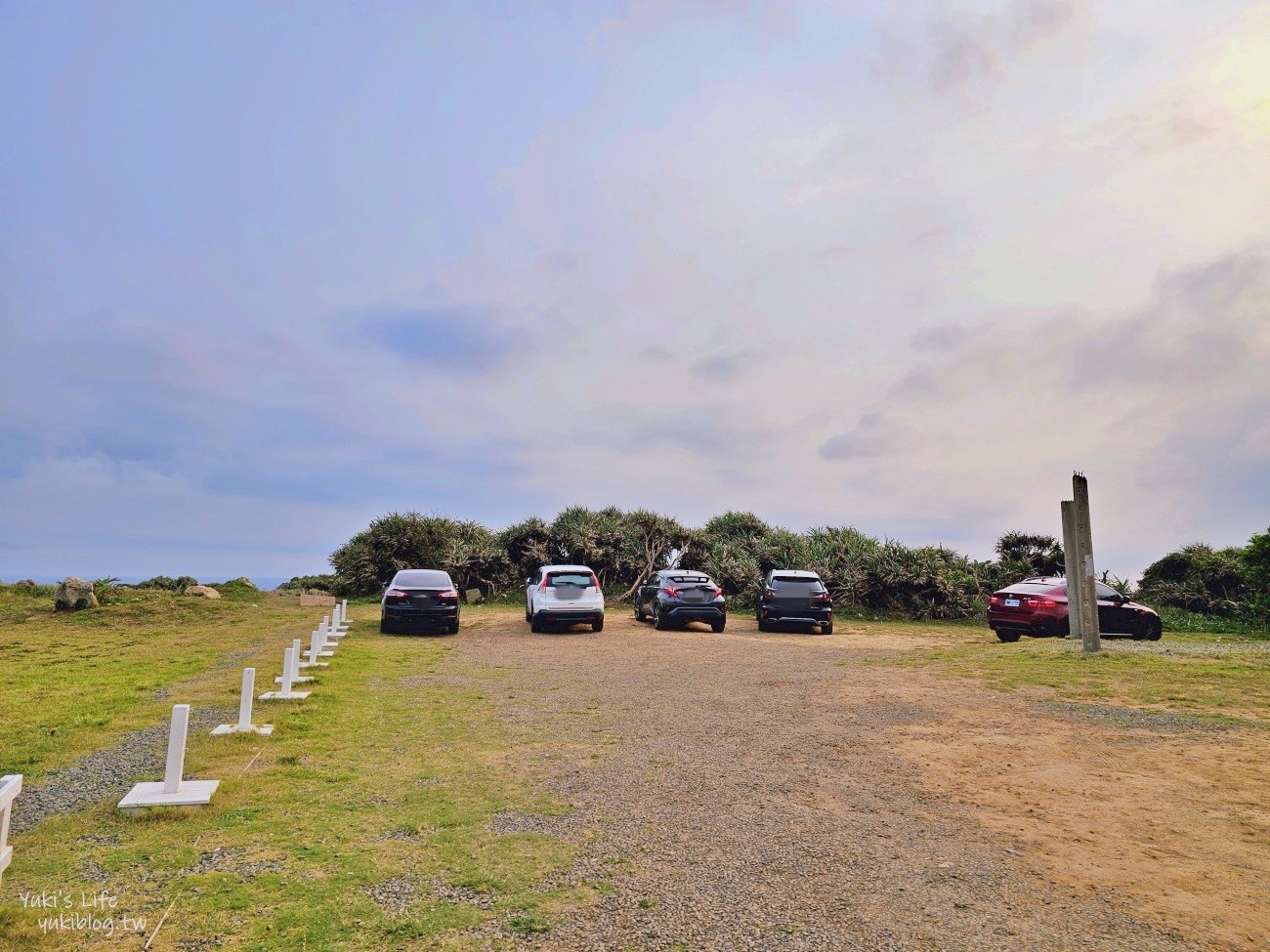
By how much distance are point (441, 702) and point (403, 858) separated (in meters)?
5.40

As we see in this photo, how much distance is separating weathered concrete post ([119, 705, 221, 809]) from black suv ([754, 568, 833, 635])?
53.6 ft

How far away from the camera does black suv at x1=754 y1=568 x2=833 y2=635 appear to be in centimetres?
2041

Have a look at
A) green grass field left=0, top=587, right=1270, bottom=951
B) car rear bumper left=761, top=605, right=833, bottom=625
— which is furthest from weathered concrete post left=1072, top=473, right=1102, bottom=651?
car rear bumper left=761, top=605, right=833, bottom=625

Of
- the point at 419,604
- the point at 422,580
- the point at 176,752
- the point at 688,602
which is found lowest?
the point at 176,752

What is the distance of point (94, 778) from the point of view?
6152 millimetres

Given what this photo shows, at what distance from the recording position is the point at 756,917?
151 inches

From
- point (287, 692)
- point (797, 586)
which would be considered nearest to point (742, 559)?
point (797, 586)

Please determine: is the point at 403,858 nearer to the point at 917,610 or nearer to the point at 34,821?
the point at 34,821

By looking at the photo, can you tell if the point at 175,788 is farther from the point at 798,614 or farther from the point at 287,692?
the point at 798,614

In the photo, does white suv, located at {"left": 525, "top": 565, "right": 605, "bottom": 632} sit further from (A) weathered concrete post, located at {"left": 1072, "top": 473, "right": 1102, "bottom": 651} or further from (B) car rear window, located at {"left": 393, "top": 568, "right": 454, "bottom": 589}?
(A) weathered concrete post, located at {"left": 1072, "top": 473, "right": 1102, "bottom": 651}

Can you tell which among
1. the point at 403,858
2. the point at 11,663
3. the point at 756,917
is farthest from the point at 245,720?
the point at 11,663

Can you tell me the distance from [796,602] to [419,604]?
932cm

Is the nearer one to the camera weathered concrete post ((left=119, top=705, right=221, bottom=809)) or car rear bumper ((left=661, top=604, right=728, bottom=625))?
weathered concrete post ((left=119, top=705, right=221, bottom=809))

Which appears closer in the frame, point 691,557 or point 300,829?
point 300,829
